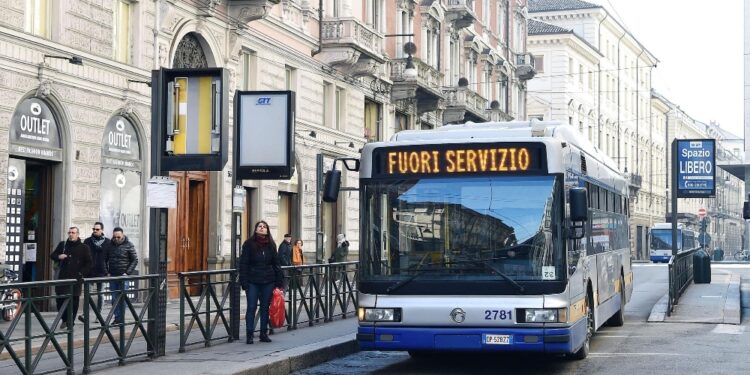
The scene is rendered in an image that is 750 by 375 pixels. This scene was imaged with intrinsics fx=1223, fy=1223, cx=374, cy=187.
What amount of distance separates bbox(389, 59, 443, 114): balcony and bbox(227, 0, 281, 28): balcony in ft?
37.1

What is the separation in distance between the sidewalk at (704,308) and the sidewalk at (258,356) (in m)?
6.72

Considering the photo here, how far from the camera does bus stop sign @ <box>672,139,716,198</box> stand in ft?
113

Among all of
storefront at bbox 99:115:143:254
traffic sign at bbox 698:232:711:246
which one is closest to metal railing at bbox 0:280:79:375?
storefront at bbox 99:115:143:254

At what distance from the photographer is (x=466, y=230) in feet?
40.5

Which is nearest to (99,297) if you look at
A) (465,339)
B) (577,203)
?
(465,339)

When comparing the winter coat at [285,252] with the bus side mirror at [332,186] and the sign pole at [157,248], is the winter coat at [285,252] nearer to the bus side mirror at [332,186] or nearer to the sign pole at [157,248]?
the sign pole at [157,248]

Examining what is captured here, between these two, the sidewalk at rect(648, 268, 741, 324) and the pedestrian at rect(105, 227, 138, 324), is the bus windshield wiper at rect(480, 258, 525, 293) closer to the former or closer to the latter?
the pedestrian at rect(105, 227, 138, 324)

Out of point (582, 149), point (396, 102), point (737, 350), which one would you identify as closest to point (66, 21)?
point (582, 149)

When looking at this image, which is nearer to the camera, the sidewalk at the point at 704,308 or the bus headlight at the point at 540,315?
the bus headlight at the point at 540,315

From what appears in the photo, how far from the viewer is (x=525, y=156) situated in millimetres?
12602

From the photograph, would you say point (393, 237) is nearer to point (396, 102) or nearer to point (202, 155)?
point (202, 155)

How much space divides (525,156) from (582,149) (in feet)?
8.23

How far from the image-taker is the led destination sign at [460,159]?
1259cm

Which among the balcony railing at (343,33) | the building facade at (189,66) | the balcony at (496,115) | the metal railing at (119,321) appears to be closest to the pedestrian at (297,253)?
the building facade at (189,66)
